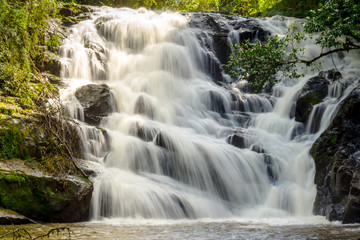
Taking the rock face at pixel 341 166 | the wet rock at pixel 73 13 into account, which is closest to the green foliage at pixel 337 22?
the rock face at pixel 341 166

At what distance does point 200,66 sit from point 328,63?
6197 millimetres

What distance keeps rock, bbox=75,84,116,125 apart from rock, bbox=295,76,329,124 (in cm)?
679

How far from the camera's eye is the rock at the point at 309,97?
41.9ft

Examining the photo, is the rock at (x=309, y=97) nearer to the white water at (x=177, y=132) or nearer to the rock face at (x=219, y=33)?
the white water at (x=177, y=132)

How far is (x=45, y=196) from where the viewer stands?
22.1 ft

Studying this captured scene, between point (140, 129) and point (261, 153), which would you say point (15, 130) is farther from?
point (261, 153)

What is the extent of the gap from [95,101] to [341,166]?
744 cm

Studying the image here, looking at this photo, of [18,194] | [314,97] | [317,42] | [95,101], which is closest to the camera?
[18,194]

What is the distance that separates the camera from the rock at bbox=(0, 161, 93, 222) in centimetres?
635

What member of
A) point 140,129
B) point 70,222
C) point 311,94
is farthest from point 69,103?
point 311,94

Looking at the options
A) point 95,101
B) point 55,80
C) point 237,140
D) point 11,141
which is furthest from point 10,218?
point 55,80

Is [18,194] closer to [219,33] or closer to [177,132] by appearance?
[177,132]

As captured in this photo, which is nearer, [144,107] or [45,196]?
[45,196]

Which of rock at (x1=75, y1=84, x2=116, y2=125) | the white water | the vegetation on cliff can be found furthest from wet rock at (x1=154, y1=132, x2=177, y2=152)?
the vegetation on cliff
